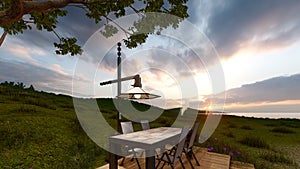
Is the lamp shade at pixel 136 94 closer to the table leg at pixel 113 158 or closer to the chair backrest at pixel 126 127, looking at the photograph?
the chair backrest at pixel 126 127

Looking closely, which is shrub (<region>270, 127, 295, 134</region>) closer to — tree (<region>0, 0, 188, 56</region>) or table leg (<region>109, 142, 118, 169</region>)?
tree (<region>0, 0, 188, 56</region>)

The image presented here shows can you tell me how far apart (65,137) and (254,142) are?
6.96 meters

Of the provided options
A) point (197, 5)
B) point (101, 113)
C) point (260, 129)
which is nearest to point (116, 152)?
point (101, 113)

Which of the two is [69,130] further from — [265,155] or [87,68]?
[265,155]

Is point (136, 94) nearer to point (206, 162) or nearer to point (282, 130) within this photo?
point (206, 162)

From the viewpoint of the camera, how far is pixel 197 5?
686cm

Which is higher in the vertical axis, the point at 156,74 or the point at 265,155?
the point at 156,74

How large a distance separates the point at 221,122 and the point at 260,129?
6.08 ft

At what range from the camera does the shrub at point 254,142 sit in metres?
6.45

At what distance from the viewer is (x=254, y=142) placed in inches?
261

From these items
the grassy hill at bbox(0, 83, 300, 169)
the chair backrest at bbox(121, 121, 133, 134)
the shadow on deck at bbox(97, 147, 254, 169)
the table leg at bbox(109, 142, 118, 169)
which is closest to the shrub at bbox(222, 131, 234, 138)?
the grassy hill at bbox(0, 83, 300, 169)

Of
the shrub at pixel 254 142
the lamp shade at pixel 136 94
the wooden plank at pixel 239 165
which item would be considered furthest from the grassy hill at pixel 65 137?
the lamp shade at pixel 136 94

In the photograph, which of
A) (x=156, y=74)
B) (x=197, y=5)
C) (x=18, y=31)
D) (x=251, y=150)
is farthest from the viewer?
(x=156, y=74)

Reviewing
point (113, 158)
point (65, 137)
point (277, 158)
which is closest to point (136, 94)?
point (113, 158)
